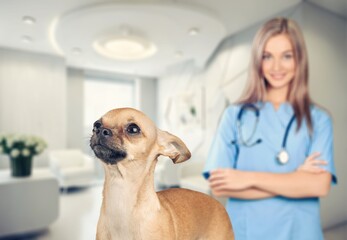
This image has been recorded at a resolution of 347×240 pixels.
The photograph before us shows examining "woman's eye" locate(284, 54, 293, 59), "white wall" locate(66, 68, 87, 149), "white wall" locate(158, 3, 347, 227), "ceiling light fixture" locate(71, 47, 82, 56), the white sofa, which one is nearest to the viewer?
"woman's eye" locate(284, 54, 293, 59)

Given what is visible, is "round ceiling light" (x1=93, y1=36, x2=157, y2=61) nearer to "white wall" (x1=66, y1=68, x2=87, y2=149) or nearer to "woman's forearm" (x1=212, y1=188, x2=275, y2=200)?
"white wall" (x1=66, y1=68, x2=87, y2=149)

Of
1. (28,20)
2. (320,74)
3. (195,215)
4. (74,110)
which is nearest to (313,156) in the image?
(195,215)

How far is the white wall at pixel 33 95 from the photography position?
3.76 metres

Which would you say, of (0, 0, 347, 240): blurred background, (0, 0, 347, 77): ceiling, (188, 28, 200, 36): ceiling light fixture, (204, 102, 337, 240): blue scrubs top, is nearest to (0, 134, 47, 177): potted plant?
(0, 0, 347, 240): blurred background

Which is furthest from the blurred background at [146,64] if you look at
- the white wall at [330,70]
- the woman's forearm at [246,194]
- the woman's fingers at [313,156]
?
the woman's fingers at [313,156]

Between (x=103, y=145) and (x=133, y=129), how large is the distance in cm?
3

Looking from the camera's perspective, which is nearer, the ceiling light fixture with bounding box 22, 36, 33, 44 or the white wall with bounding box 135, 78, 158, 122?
the white wall with bounding box 135, 78, 158, 122

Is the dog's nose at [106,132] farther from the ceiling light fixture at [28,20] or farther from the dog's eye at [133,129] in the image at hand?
the ceiling light fixture at [28,20]

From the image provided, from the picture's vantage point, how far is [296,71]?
447 mm

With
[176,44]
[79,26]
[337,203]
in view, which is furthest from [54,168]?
[337,203]

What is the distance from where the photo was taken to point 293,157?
0.48 meters

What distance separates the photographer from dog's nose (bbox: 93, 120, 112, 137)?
6.7 inches

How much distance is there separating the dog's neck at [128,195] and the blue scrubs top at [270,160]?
298 mm

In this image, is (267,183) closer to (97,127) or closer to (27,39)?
(97,127)
